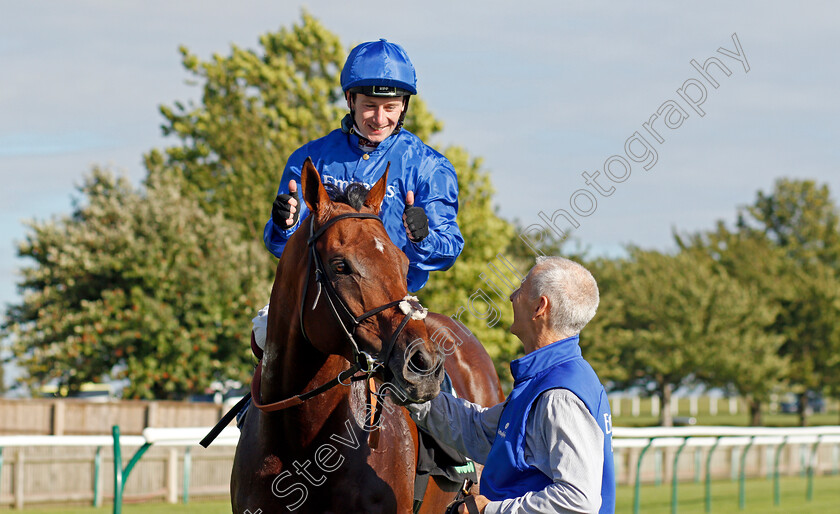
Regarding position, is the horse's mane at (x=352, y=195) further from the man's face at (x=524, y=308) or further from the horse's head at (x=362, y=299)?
the man's face at (x=524, y=308)

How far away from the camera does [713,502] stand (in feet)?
44.2

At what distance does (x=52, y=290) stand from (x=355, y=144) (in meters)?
17.0

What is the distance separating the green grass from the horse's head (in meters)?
9.64

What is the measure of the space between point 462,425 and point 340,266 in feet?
2.47

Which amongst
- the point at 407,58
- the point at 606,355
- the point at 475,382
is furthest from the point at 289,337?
the point at 606,355

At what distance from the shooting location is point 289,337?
3.36 meters

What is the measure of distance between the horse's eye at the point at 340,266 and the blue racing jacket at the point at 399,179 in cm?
78

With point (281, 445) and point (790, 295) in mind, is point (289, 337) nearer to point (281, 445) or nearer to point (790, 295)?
point (281, 445)

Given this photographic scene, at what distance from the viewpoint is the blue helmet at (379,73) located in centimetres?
385

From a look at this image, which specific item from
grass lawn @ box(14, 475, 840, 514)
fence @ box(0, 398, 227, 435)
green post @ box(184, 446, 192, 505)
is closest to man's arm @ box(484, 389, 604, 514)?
grass lawn @ box(14, 475, 840, 514)

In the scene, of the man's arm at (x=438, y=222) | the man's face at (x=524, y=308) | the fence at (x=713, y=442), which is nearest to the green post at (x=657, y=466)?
the fence at (x=713, y=442)

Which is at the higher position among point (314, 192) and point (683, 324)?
point (314, 192)

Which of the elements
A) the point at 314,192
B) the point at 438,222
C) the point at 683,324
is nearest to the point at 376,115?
the point at 438,222

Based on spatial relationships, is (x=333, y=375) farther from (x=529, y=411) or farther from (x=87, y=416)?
(x=87, y=416)
